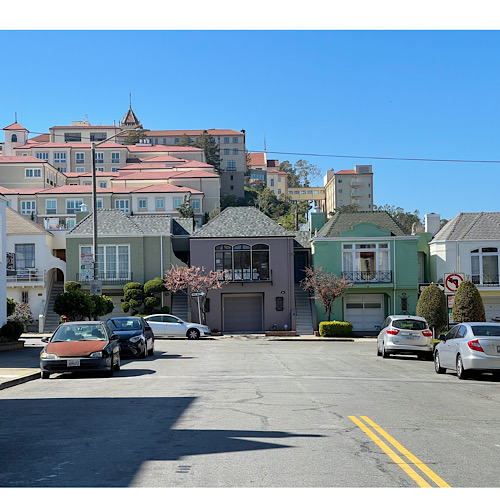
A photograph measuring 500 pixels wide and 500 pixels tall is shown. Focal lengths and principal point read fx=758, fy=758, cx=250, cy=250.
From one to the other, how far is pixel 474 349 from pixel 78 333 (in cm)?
1036

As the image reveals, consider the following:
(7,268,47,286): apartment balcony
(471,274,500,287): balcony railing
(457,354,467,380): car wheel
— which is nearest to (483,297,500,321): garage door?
(471,274,500,287): balcony railing

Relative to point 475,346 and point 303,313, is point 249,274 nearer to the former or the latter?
point 303,313

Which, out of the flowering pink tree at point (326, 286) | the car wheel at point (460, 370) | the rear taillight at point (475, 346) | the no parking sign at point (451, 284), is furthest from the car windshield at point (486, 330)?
the flowering pink tree at point (326, 286)

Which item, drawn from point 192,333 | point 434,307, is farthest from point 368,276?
point 434,307

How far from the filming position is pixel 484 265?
2035 inches

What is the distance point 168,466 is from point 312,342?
3579 cm

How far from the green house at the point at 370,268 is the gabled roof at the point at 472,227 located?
2.53 meters

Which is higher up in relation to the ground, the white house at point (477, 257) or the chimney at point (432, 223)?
the chimney at point (432, 223)

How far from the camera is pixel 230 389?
1614 centimetres

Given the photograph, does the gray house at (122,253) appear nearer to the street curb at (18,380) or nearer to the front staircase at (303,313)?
the front staircase at (303,313)

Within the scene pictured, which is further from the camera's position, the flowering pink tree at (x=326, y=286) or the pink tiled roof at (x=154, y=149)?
the pink tiled roof at (x=154, y=149)

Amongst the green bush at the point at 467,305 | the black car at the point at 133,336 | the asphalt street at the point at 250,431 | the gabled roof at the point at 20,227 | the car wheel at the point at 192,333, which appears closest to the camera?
the asphalt street at the point at 250,431

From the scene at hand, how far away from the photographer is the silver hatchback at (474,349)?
19.0 meters
